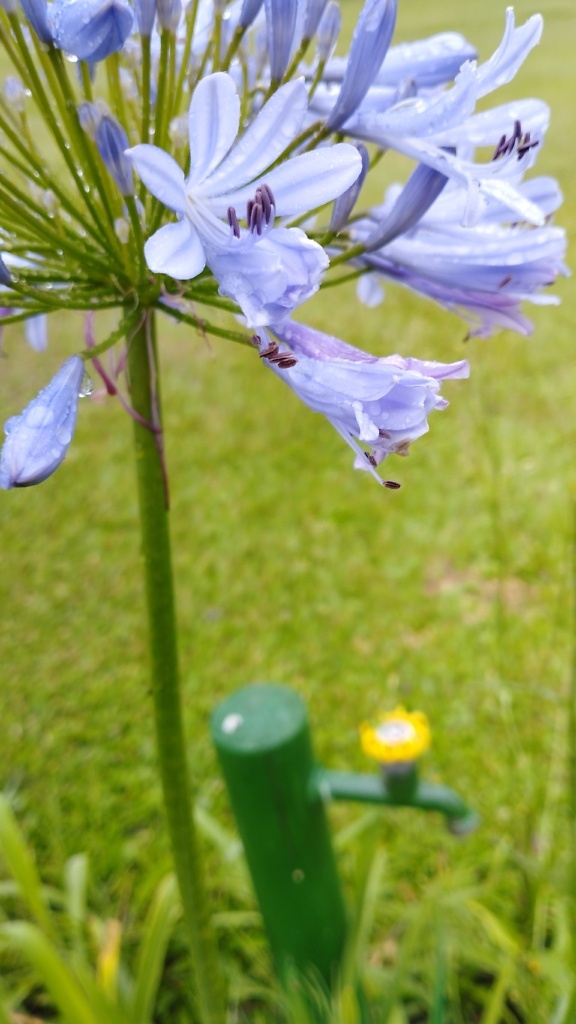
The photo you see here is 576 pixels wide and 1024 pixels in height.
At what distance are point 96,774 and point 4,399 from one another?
2.05m

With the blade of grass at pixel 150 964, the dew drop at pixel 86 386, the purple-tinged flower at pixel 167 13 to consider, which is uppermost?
the purple-tinged flower at pixel 167 13

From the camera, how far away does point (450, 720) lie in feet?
7.91

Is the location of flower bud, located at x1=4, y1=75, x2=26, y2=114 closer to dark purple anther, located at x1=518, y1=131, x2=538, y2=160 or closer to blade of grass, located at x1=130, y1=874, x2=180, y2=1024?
dark purple anther, located at x1=518, y1=131, x2=538, y2=160

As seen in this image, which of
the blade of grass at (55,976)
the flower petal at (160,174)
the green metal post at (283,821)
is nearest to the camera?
the flower petal at (160,174)

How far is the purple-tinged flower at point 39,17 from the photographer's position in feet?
2.04

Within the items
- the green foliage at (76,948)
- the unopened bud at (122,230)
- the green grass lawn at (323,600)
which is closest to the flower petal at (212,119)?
the unopened bud at (122,230)

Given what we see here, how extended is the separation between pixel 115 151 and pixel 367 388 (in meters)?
0.27

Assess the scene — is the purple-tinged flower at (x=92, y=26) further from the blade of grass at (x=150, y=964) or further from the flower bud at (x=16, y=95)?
the blade of grass at (x=150, y=964)

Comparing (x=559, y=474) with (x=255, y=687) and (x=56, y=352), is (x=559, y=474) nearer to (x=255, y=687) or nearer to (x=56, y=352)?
(x=255, y=687)

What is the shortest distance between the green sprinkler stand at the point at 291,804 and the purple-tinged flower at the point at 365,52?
836 millimetres

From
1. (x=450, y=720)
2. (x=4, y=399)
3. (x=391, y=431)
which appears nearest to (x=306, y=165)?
(x=391, y=431)

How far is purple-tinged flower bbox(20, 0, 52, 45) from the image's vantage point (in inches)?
24.5

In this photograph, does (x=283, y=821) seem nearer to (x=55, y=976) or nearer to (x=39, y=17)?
(x=55, y=976)

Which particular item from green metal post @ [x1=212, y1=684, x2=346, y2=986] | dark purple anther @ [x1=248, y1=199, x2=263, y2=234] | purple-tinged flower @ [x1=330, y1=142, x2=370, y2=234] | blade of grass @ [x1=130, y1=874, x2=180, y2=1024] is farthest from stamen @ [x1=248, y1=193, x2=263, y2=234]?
blade of grass @ [x1=130, y1=874, x2=180, y2=1024]
